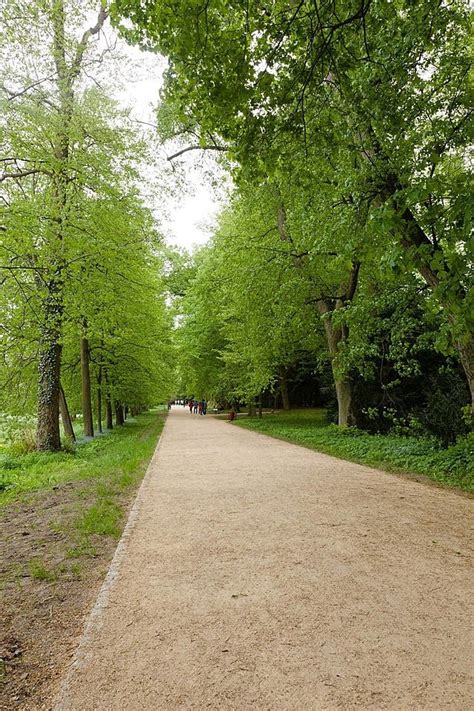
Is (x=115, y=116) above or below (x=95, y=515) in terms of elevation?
above

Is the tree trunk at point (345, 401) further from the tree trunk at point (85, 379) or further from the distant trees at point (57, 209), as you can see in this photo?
the tree trunk at point (85, 379)

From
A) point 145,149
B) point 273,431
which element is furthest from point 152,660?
point 273,431

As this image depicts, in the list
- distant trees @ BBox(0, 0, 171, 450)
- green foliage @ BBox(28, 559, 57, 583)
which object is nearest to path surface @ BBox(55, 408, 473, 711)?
green foliage @ BBox(28, 559, 57, 583)

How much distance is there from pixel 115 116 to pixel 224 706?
12945 millimetres

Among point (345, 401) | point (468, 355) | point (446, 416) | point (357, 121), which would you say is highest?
point (357, 121)

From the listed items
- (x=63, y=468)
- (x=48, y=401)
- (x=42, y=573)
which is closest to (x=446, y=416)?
(x=42, y=573)

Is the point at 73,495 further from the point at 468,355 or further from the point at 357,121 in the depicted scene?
the point at 357,121

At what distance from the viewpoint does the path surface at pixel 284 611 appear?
2279mm

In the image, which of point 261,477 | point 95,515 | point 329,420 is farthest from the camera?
point 329,420

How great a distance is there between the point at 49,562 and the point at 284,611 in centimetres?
240

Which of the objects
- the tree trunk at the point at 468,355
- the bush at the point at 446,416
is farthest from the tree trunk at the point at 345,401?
the tree trunk at the point at 468,355

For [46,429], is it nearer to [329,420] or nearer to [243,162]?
[243,162]

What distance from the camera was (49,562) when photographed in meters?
4.15

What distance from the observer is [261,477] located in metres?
7.88
